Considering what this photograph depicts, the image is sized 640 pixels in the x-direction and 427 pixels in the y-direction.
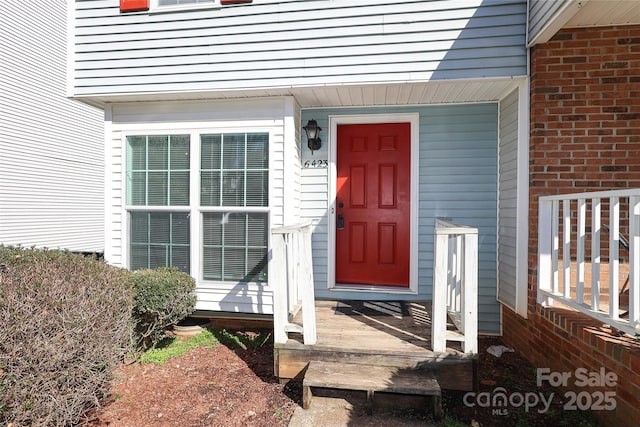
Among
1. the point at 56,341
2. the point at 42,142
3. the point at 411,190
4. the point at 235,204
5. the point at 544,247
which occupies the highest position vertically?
the point at 42,142

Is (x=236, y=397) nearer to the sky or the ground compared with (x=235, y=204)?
nearer to the ground

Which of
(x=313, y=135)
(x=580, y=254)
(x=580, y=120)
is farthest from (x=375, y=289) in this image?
(x=580, y=120)

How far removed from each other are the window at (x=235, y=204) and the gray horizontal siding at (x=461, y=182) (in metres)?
1.28

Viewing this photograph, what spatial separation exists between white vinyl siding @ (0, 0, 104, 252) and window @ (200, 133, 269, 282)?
6.29 meters

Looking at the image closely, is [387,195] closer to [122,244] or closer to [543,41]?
[543,41]

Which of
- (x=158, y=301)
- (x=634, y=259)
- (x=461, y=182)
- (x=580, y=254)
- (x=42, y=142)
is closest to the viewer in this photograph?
(x=634, y=259)

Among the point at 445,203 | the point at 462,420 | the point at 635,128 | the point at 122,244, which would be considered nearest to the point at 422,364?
the point at 462,420

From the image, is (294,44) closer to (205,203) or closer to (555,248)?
→ (205,203)

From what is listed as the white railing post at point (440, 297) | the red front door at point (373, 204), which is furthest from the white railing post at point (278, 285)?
the red front door at point (373, 204)

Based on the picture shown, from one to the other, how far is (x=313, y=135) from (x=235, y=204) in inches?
47.0

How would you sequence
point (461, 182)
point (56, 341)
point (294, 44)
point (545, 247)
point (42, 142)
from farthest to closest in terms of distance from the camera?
point (42, 142)
point (461, 182)
point (294, 44)
point (545, 247)
point (56, 341)

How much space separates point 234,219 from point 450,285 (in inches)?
92.9

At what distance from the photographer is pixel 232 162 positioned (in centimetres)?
380

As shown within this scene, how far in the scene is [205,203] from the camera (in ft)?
12.6
